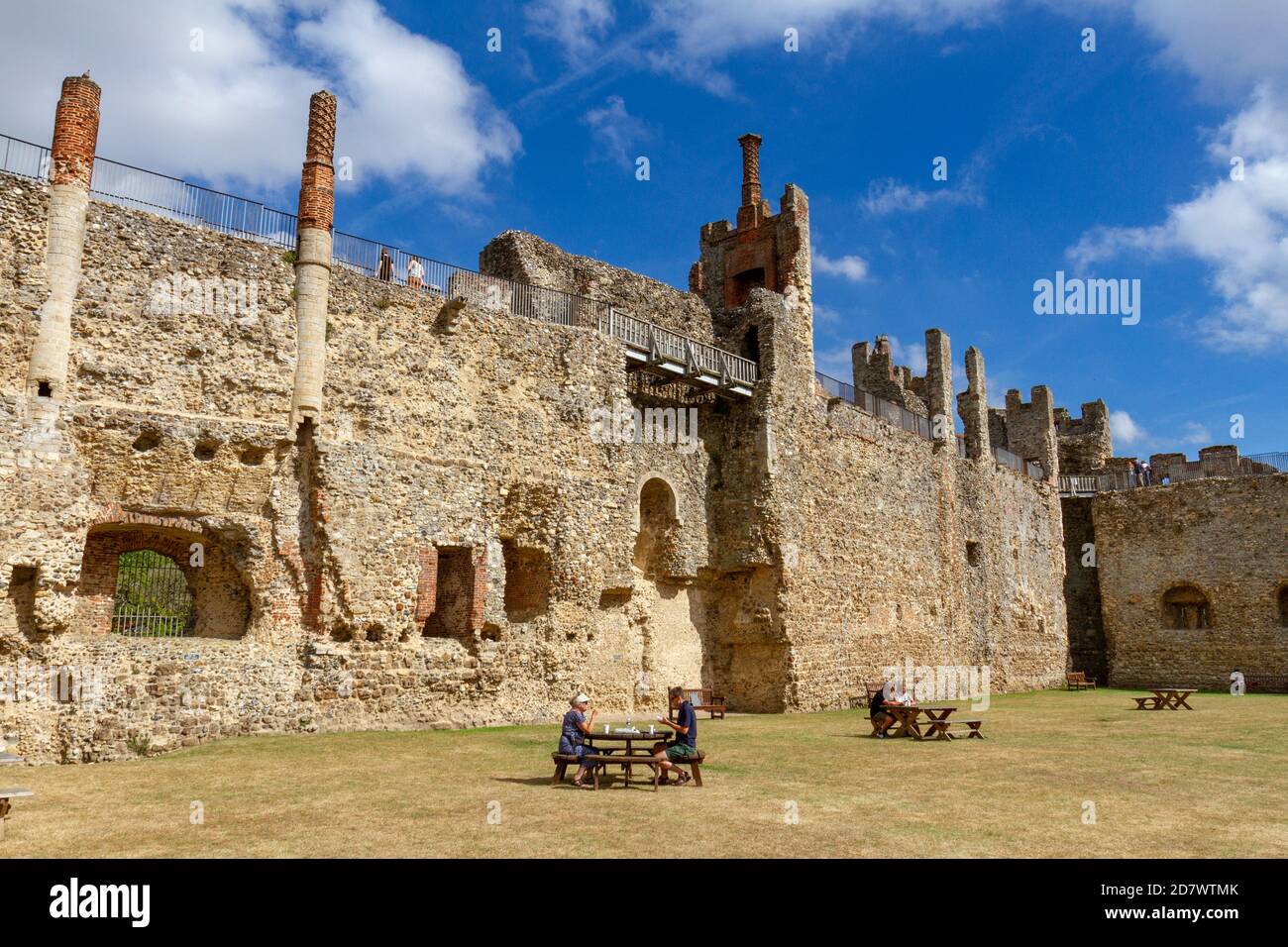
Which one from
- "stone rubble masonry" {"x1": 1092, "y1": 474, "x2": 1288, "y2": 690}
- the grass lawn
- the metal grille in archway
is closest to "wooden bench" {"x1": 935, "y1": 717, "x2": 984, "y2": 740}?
the grass lawn

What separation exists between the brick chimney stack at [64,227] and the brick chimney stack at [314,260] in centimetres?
341

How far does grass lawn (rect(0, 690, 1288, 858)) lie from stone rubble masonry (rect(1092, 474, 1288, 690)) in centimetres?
2201

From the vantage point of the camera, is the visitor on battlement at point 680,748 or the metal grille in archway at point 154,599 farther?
the metal grille in archway at point 154,599

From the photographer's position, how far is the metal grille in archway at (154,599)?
1764 centimetres

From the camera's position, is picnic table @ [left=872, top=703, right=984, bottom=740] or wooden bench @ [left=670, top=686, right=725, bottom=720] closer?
picnic table @ [left=872, top=703, right=984, bottom=740]

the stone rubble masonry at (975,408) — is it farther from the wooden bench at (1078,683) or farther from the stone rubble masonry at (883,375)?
the wooden bench at (1078,683)

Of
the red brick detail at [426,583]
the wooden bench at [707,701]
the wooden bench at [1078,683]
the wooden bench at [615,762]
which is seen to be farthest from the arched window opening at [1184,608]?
the wooden bench at [615,762]

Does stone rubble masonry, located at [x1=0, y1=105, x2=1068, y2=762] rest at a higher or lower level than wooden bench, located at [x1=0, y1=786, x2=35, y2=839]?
higher

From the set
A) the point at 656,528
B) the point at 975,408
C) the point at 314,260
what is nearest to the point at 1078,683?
the point at 975,408

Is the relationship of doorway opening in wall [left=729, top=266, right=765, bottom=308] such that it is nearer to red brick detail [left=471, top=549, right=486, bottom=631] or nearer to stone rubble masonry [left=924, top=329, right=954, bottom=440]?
stone rubble masonry [left=924, top=329, right=954, bottom=440]

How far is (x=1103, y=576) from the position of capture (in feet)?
127

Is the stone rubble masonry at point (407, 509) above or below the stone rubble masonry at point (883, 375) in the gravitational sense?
below

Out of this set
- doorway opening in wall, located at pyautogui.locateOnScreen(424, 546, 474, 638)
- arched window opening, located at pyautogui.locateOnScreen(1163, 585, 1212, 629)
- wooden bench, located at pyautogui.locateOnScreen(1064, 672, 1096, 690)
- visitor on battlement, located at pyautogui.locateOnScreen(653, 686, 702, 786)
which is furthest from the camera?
arched window opening, located at pyautogui.locateOnScreen(1163, 585, 1212, 629)

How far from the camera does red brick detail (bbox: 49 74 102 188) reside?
573 inches
